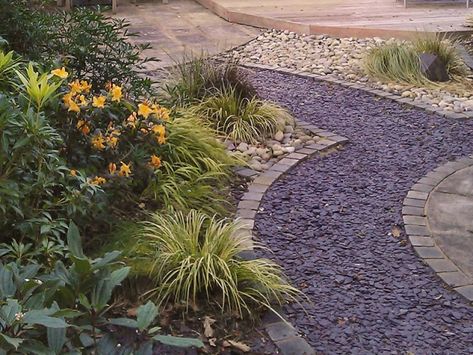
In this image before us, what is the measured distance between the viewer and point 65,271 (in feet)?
5.97

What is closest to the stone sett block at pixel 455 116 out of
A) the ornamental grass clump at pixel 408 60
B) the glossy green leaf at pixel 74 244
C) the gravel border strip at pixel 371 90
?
the gravel border strip at pixel 371 90

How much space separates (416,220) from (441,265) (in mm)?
475

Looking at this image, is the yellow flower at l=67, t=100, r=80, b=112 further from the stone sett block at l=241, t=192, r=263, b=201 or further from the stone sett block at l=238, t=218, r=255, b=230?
the stone sett block at l=241, t=192, r=263, b=201

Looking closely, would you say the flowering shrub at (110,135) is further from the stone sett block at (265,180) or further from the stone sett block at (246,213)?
the stone sett block at (265,180)

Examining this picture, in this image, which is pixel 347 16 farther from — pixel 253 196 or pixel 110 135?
pixel 110 135

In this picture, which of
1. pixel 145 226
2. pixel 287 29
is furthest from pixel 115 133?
pixel 287 29

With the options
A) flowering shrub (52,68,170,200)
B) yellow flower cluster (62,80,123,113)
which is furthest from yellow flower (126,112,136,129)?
yellow flower cluster (62,80,123,113)

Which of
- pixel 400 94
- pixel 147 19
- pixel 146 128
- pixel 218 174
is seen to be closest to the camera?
pixel 146 128

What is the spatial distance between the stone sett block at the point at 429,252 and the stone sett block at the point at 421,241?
0.03 m

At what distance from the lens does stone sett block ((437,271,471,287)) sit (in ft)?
10.2

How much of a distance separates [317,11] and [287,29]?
869 mm

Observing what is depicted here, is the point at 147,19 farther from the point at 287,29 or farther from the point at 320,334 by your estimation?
the point at 320,334

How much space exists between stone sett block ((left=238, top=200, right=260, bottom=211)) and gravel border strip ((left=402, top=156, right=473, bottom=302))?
29.4 inches

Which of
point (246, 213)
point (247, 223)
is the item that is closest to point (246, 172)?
point (246, 213)
